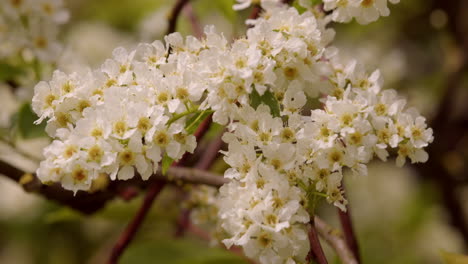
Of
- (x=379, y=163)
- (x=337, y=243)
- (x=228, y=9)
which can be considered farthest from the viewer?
(x=379, y=163)

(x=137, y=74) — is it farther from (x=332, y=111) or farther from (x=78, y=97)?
(x=332, y=111)

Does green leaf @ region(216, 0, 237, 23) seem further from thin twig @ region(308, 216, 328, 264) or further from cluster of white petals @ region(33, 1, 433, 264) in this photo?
thin twig @ region(308, 216, 328, 264)

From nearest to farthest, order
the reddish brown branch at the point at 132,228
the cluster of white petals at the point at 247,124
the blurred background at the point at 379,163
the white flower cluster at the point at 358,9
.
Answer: the cluster of white petals at the point at 247,124
the white flower cluster at the point at 358,9
the reddish brown branch at the point at 132,228
the blurred background at the point at 379,163

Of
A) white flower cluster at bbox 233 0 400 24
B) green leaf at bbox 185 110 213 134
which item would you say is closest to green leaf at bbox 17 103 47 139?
green leaf at bbox 185 110 213 134

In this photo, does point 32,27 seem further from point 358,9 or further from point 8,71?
point 358,9

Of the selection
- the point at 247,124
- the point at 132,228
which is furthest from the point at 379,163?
the point at 247,124

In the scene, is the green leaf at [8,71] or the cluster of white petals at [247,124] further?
the green leaf at [8,71]

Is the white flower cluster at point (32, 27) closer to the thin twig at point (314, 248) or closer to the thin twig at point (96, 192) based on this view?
the thin twig at point (96, 192)

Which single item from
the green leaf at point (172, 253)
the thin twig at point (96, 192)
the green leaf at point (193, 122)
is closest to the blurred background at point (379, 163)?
the green leaf at point (172, 253)
